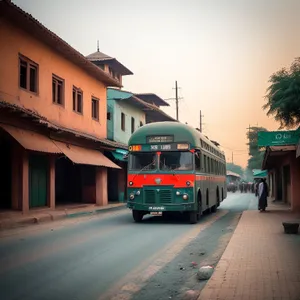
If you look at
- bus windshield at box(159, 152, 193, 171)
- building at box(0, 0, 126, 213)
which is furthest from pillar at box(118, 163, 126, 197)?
bus windshield at box(159, 152, 193, 171)

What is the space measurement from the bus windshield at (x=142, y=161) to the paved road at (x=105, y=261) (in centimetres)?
245

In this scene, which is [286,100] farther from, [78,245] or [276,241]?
[78,245]

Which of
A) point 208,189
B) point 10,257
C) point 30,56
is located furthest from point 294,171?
point 10,257

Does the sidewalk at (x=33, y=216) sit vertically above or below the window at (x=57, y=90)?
below

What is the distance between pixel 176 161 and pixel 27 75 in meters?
7.51

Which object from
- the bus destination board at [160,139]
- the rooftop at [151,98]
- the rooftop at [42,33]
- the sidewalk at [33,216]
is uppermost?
the rooftop at [151,98]

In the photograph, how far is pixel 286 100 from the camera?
15.2 metres

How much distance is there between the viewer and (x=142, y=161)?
16.2m

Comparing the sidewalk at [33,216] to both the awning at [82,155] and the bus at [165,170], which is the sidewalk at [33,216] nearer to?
the awning at [82,155]

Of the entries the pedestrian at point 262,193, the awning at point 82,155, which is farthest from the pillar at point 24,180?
the pedestrian at point 262,193

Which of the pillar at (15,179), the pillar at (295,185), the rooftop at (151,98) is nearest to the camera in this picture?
the pillar at (15,179)

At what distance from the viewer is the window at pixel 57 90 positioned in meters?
20.7

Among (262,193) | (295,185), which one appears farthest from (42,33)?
(295,185)

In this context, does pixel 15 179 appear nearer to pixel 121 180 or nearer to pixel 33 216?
pixel 33 216
